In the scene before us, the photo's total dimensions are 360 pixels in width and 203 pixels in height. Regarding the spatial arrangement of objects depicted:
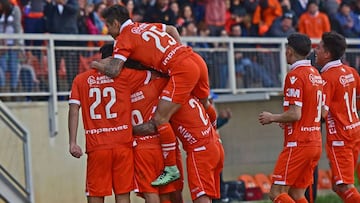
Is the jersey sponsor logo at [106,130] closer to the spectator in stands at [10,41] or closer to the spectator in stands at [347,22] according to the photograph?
the spectator in stands at [10,41]

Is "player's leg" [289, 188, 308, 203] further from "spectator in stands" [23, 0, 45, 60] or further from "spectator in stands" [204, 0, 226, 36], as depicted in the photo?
"spectator in stands" [204, 0, 226, 36]

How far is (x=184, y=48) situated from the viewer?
12.3 meters

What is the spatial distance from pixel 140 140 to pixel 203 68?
41.0 inches

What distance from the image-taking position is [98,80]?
12.4 metres

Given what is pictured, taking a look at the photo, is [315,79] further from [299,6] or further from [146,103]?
[299,6]

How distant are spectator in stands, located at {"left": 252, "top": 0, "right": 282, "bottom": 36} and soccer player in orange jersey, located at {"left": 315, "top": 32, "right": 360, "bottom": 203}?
8.90 metres

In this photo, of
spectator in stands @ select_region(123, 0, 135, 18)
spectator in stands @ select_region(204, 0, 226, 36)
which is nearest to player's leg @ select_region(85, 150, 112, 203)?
spectator in stands @ select_region(123, 0, 135, 18)

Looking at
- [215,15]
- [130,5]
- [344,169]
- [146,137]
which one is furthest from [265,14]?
[146,137]

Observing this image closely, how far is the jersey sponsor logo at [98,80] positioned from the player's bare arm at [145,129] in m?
0.58

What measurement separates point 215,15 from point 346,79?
839 cm

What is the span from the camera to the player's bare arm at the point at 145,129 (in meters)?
12.2

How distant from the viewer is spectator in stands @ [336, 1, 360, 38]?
79.3ft

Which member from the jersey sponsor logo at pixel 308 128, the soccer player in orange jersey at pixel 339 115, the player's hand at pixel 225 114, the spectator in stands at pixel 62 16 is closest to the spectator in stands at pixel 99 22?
the spectator in stands at pixel 62 16

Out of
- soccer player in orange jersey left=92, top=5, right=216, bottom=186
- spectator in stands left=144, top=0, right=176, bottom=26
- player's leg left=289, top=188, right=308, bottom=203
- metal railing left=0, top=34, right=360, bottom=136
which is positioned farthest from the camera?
spectator in stands left=144, top=0, right=176, bottom=26
